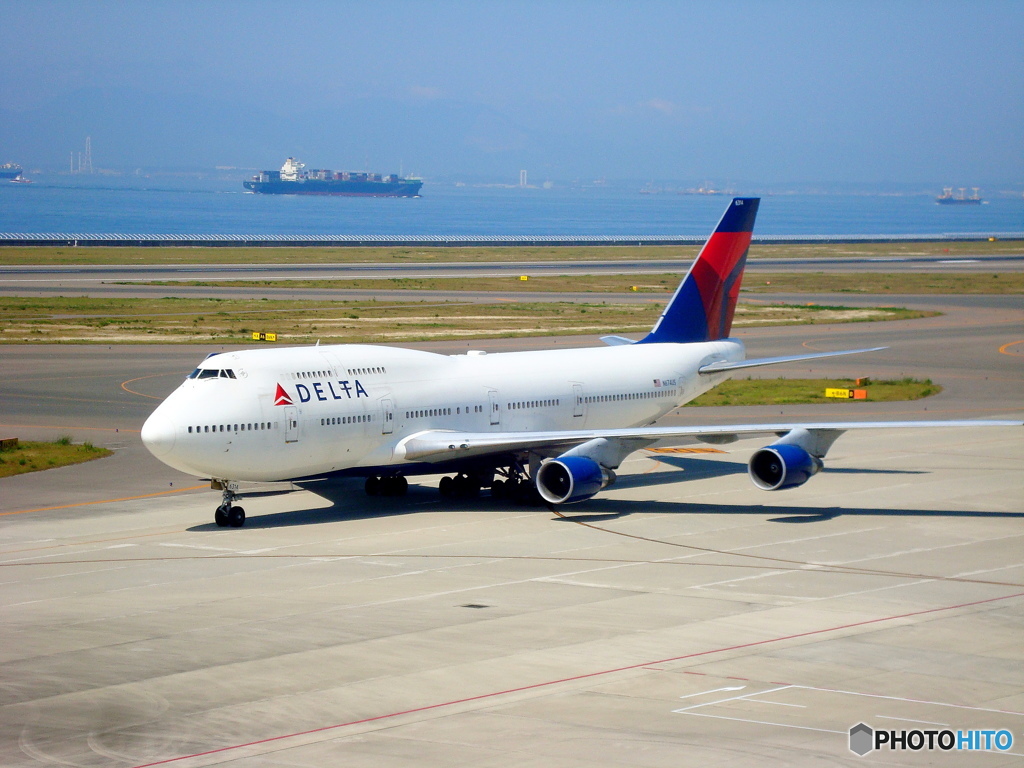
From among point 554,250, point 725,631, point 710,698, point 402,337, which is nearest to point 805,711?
point 710,698

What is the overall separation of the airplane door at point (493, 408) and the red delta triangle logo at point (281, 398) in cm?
742

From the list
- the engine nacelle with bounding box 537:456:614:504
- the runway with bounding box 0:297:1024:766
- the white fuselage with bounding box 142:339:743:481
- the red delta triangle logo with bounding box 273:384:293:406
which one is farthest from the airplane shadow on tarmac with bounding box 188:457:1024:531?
the red delta triangle logo with bounding box 273:384:293:406

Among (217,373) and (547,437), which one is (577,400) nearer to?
(547,437)

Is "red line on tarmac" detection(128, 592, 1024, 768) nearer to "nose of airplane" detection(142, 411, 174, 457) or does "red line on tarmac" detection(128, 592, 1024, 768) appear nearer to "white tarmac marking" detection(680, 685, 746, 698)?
"white tarmac marking" detection(680, 685, 746, 698)

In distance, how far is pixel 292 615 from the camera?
26.2 meters

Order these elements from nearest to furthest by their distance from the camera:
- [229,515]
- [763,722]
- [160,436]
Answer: [763,722]
[160,436]
[229,515]

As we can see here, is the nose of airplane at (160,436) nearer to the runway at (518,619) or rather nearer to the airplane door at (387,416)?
the runway at (518,619)

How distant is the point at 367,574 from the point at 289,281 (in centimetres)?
9893

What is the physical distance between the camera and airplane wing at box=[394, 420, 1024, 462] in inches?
1430

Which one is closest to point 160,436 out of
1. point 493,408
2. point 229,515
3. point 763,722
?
point 229,515

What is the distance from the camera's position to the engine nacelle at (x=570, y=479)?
118 feet

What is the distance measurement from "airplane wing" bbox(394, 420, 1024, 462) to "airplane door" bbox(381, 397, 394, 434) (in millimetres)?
671

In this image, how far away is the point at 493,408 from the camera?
39938 millimetres

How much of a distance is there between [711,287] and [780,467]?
1339cm
